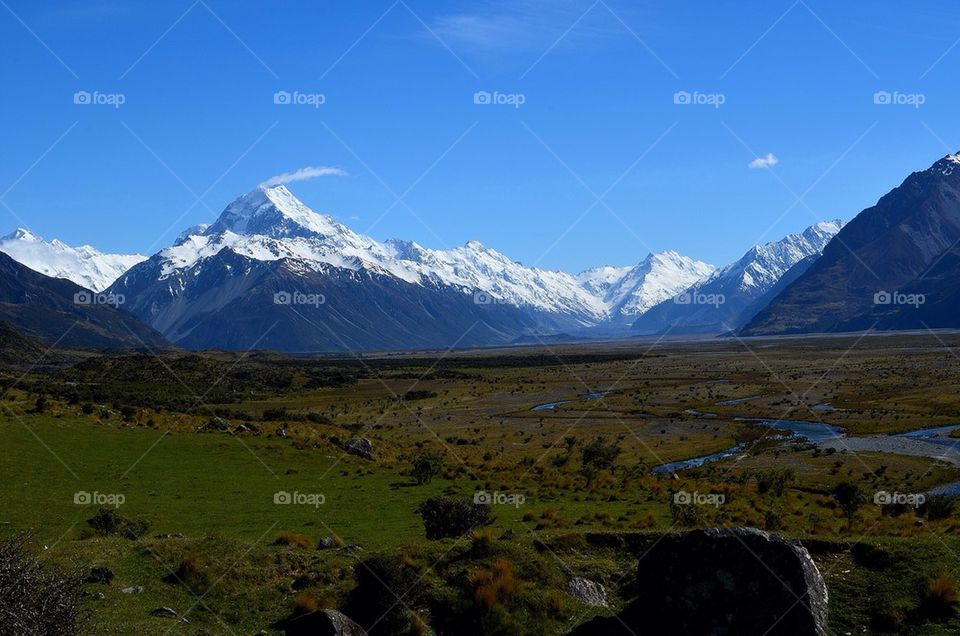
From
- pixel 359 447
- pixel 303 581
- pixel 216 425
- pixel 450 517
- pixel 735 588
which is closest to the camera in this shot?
pixel 735 588

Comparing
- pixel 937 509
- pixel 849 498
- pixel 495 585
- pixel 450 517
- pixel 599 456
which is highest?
pixel 450 517

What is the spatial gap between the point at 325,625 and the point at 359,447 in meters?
37.1

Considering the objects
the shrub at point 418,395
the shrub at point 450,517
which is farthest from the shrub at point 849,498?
the shrub at point 418,395

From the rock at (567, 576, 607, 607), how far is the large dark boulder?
87.7 inches

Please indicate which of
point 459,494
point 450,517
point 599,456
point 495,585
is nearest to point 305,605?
point 495,585

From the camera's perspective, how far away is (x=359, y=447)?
52.6 m

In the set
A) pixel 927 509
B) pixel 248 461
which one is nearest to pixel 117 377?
pixel 248 461

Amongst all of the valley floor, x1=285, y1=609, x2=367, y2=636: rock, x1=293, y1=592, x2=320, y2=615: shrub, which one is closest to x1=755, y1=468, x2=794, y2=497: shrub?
the valley floor

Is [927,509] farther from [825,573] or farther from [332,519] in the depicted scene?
[332,519]

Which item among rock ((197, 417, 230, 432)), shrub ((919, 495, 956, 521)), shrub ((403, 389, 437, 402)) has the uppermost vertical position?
shrub ((403, 389, 437, 402))

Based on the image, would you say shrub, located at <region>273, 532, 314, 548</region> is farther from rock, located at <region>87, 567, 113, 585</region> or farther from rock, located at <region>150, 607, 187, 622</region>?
rock, located at <region>150, 607, 187, 622</region>

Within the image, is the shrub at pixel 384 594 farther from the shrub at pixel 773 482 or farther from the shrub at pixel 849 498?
the shrub at pixel 773 482

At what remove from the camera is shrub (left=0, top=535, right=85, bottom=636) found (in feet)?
40.9

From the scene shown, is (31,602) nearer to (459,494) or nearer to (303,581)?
(303,581)
